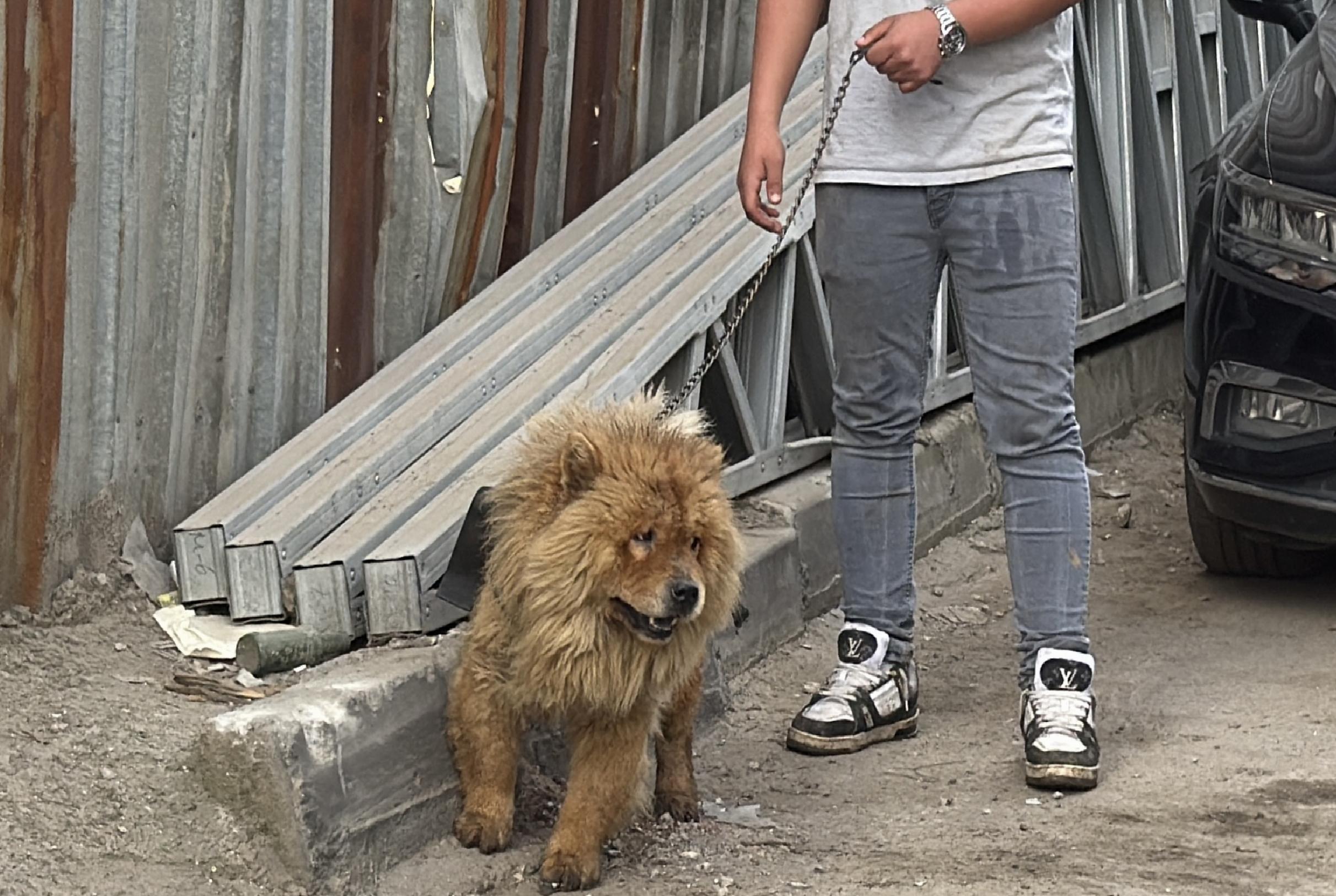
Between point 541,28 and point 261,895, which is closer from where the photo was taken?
point 261,895

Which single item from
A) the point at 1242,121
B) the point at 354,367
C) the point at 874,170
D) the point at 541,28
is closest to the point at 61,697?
the point at 354,367

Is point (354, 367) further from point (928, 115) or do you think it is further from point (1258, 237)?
point (1258, 237)

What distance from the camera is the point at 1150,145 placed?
7586 mm

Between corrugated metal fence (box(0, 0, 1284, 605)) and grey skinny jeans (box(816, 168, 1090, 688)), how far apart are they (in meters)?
1.17

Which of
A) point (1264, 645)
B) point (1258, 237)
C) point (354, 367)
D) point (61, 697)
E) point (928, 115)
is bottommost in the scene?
point (1264, 645)

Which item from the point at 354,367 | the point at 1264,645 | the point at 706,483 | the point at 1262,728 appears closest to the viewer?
the point at 706,483

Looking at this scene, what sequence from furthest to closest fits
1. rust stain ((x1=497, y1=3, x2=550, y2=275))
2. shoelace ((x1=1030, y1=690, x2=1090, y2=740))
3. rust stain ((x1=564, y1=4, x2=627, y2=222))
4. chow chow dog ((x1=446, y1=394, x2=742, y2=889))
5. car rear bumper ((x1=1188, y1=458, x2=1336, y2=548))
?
1. rust stain ((x1=564, y1=4, x2=627, y2=222))
2. rust stain ((x1=497, y1=3, x2=550, y2=275))
3. car rear bumper ((x1=1188, y1=458, x2=1336, y2=548))
4. shoelace ((x1=1030, y1=690, x2=1090, y2=740))
5. chow chow dog ((x1=446, y1=394, x2=742, y2=889))

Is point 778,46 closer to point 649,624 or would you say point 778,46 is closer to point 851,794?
point 649,624

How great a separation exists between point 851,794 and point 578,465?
1126 millimetres

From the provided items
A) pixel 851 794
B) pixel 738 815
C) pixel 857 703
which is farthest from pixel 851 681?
pixel 738 815

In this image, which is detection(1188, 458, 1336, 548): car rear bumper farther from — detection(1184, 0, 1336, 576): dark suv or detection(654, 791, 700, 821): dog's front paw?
detection(654, 791, 700, 821): dog's front paw

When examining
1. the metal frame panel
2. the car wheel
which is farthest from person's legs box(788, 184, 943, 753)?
the car wheel

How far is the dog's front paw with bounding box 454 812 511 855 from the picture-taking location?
374 cm

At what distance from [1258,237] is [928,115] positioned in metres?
1.38
